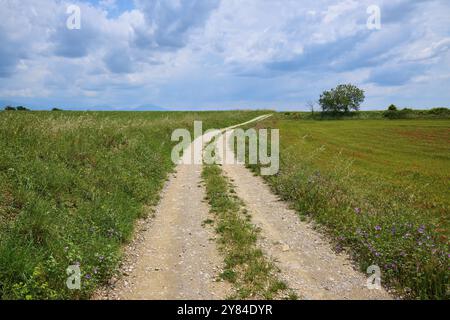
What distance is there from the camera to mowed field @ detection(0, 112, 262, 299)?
661 centimetres

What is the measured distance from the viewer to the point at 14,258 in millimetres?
6477

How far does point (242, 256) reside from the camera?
333 inches

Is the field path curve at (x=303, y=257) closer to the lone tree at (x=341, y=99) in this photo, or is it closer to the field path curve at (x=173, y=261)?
the field path curve at (x=173, y=261)

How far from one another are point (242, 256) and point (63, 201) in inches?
223

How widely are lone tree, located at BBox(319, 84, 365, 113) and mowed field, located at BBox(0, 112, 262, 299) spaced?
120202mm

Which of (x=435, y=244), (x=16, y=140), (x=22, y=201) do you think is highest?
(x=16, y=140)

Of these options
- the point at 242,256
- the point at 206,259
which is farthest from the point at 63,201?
the point at 242,256

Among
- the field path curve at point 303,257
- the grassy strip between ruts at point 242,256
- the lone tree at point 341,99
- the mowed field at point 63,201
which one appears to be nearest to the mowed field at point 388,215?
the field path curve at point 303,257

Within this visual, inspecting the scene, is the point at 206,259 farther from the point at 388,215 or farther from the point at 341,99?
the point at 341,99

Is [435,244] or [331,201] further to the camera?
[331,201]
